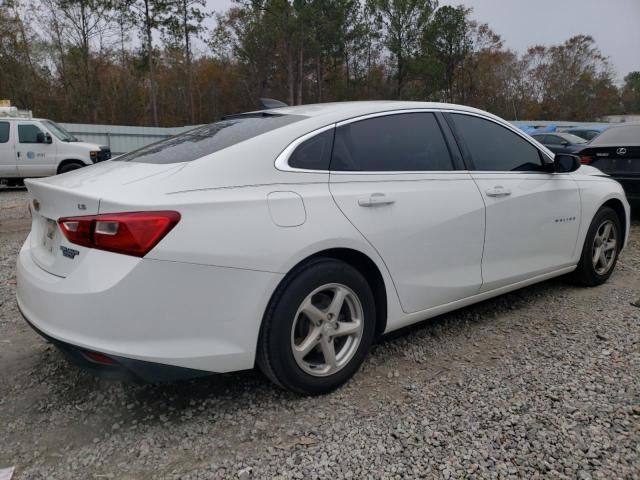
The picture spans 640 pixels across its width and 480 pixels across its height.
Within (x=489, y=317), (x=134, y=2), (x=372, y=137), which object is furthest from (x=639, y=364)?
(x=134, y=2)

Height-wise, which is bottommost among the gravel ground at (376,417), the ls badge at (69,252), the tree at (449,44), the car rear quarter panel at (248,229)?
the gravel ground at (376,417)

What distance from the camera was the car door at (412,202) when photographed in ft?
8.73

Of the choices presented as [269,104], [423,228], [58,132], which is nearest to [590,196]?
[423,228]

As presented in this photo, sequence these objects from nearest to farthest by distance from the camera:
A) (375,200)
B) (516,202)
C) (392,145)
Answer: (375,200) < (392,145) < (516,202)

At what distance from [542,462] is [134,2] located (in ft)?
105

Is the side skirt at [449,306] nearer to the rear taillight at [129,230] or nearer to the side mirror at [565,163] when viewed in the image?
the side mirror at [565,163]

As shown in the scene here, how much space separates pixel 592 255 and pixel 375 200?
2540 mm

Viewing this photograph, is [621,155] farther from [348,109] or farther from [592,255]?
[348,109]

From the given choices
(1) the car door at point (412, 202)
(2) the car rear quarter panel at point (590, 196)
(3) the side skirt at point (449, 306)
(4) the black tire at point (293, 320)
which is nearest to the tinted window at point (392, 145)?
(1) the car door at point (412, 202)

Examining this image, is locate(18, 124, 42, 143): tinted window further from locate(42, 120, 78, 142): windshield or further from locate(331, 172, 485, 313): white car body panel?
locate(331, 172, 485, 313): white car body panel

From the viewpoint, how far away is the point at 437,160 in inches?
123

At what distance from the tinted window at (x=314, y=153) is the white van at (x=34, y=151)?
37.4ft

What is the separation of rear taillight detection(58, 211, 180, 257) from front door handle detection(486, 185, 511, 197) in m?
2.05

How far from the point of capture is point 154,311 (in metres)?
2.06
